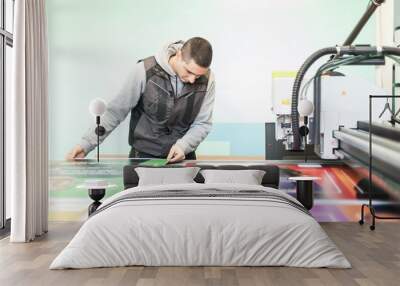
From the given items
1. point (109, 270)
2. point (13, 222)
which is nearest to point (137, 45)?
point (13, 222)

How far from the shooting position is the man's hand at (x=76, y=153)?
7.35 metres

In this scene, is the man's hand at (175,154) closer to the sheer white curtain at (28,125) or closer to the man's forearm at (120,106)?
the man's forearm at (120,106)

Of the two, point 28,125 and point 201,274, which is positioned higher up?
point 28,125

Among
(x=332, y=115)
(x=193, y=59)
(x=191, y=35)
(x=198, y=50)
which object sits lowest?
(x=332, y=115)

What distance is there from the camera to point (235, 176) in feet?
22.1

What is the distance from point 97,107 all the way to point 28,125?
1382 millimetres

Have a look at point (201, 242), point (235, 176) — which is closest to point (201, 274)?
point (201, 242)

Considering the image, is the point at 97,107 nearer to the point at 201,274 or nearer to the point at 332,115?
the point at 332,115

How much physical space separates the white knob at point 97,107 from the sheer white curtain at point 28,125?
92 cm

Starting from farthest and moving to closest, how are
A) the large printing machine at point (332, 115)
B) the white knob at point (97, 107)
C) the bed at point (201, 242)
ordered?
the white knob at point (97, 107) → the large printing machine at point (332, 115) → the bed at point (201, 242)

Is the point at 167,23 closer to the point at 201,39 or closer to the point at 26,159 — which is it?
the point at 201,39

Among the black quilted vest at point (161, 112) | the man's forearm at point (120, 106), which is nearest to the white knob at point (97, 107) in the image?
the man's forearm at point (120, 106)

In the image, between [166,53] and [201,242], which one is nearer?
[201,242]

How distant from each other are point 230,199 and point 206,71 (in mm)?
2562
